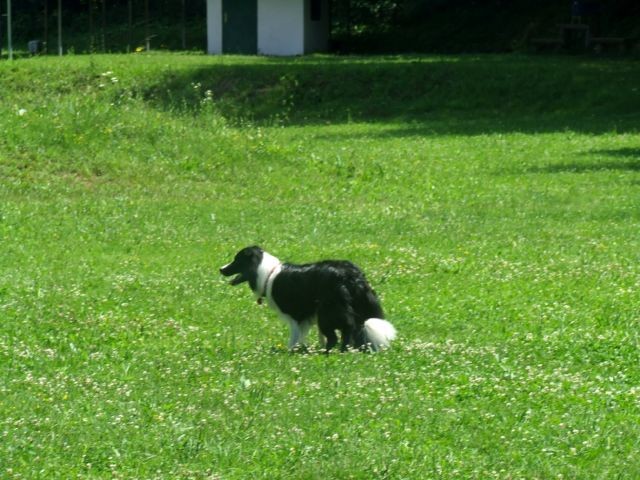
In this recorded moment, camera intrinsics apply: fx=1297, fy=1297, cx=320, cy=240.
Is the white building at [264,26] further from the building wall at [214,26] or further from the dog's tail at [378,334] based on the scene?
the dog's tail at [378,334]

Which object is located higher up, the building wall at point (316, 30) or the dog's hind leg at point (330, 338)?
the building wall at point (316, 30)

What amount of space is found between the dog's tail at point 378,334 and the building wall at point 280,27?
35.3m

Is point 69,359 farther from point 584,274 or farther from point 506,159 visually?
point 506,159

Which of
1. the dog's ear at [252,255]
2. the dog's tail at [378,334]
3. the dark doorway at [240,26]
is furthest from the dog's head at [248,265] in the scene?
the dark doorway at [240,26]

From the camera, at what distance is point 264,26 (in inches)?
1770

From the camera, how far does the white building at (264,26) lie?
146 ft

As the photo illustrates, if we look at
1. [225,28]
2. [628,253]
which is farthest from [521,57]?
[628,253]

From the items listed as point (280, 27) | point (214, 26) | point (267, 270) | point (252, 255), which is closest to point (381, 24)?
point (280, 27)

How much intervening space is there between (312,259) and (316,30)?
3294 centimetres

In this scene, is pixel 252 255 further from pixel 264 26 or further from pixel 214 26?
pixel 214 26

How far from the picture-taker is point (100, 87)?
31469 mm

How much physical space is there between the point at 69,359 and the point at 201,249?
549 centimetres

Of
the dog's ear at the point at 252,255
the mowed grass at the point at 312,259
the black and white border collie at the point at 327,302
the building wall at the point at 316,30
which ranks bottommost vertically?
the mowed grass at the point at 312,259

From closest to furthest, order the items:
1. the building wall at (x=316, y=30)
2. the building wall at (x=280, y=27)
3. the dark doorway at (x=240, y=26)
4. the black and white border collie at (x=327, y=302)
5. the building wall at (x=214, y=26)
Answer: the black and white border collie at (x=327, y=302) → the building wall at (x=280, y=27) → the building wall at (x=316, y=30) → the dark doorway at (x=240, y=26) → the building wall at (x=214, y=26)
